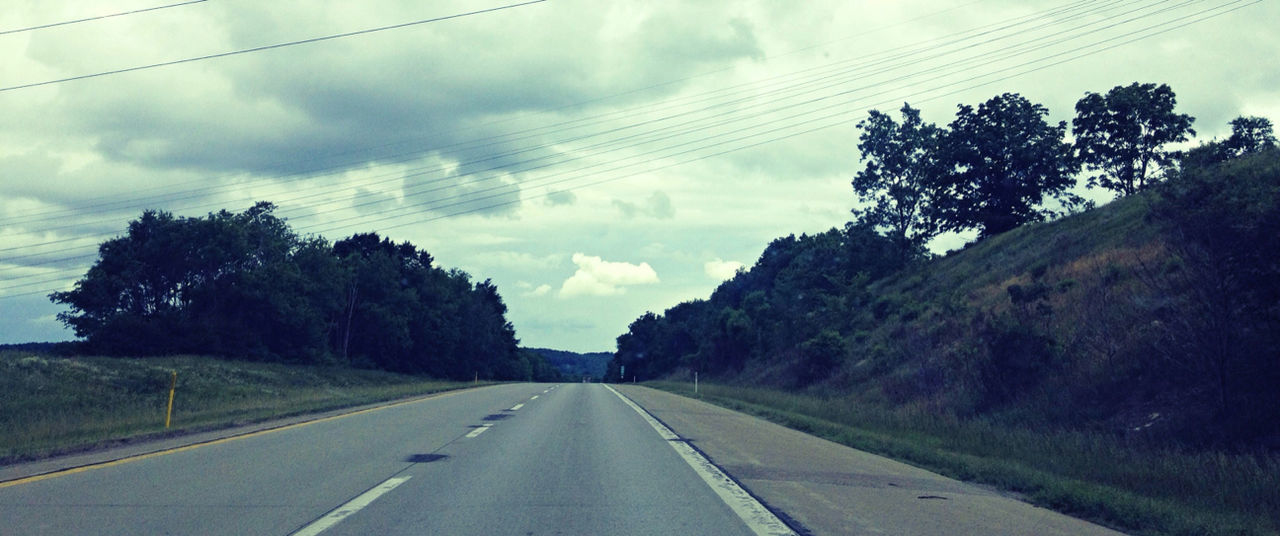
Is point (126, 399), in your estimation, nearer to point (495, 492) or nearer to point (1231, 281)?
point (495, 492)

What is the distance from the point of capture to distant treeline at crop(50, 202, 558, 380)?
63062 mm

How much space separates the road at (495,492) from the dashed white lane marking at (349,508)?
0.03 meters

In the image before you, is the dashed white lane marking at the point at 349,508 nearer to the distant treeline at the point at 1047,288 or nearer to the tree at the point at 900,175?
the distant treeline at the point at 1047,288

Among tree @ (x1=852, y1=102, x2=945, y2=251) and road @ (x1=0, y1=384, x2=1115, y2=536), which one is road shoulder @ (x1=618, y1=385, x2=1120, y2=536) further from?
tree @ (x1=852, y1=102, x2=945, y2=251)

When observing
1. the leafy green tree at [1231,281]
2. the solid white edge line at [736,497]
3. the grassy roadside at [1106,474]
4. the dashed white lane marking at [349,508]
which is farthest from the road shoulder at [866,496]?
the leafy green tree at [1231,281]

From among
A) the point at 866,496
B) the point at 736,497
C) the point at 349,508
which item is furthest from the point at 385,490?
the point at 866,496

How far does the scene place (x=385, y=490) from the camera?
9.11 m

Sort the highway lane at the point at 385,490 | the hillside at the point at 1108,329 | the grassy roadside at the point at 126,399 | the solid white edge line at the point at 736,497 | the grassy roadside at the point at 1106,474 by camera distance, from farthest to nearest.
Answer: the grassy roadside at the point at 126,399
the hillside at the point at 1108,329
the grassy roadside at the point at 1106,474
the solid white edge line at the point at 736,497
the highway lane at the point at 385,490

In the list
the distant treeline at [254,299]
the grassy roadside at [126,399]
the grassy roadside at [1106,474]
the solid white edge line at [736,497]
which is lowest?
the grassy roadside at [1106,474]

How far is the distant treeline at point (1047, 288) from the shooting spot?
15.5 m

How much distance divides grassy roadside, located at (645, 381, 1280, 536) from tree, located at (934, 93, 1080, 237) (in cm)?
4794

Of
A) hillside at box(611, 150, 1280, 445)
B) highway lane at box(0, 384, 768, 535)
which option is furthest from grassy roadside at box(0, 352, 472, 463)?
hillside at box(611, 150, 1280, 445)

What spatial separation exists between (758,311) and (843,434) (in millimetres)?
55687

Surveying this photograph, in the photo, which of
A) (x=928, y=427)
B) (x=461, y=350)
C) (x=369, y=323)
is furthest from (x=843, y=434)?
(x=461, y=350)
